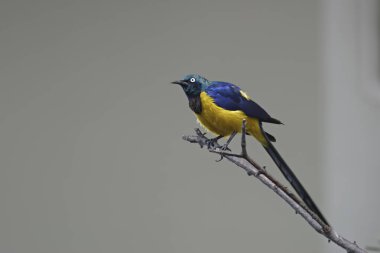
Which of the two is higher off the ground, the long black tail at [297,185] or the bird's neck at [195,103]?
the bird's neck at [195,103]

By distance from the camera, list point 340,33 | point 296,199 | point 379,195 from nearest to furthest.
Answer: point 296,199
point 340,33
point 379,195

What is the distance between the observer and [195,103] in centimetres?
58

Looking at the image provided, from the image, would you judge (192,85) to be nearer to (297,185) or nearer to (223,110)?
(223,110)

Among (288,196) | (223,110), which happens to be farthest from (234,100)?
(288,196)

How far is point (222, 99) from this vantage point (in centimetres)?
60

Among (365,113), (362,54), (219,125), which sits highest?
(362,54)

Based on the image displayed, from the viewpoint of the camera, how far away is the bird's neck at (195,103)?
1.88 ft

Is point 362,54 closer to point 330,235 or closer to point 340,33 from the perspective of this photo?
point 340,33

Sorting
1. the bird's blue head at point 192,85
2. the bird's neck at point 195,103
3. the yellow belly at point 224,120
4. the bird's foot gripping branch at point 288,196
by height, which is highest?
the bird's blue head at point 192,85

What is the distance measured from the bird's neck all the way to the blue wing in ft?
0.05

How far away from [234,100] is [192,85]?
45mm

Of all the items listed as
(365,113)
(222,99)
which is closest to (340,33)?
(365,113)

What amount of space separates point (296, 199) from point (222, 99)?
15 cm

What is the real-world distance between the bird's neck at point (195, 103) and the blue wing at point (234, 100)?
1 centimetres
